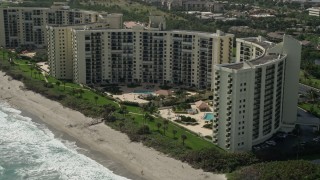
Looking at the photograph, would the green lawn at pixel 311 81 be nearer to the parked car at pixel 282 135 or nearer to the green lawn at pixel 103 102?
the parked car at pixel 282 135

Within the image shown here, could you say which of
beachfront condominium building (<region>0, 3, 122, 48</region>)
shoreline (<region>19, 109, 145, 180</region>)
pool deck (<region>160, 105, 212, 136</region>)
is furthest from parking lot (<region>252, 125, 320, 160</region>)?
beachfront condominium building (<region>0, 3, 122, 48</region>)

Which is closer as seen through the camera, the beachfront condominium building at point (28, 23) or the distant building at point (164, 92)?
the distant building at point (164, 92)

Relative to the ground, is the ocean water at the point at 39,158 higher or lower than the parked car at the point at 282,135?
lower

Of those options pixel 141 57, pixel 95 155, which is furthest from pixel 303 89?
pixel 95 155

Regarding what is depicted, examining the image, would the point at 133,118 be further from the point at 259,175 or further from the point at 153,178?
the point at 259,175

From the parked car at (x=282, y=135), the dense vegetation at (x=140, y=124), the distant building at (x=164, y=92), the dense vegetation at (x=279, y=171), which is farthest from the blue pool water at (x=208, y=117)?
the dense vegetation at (x=279, y=171)

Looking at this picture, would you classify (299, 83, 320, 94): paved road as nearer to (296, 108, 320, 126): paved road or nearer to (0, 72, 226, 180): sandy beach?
(296, 108, 320, 126): paved road

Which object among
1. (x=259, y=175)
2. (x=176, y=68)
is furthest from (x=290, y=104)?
(x=176, y=68)
